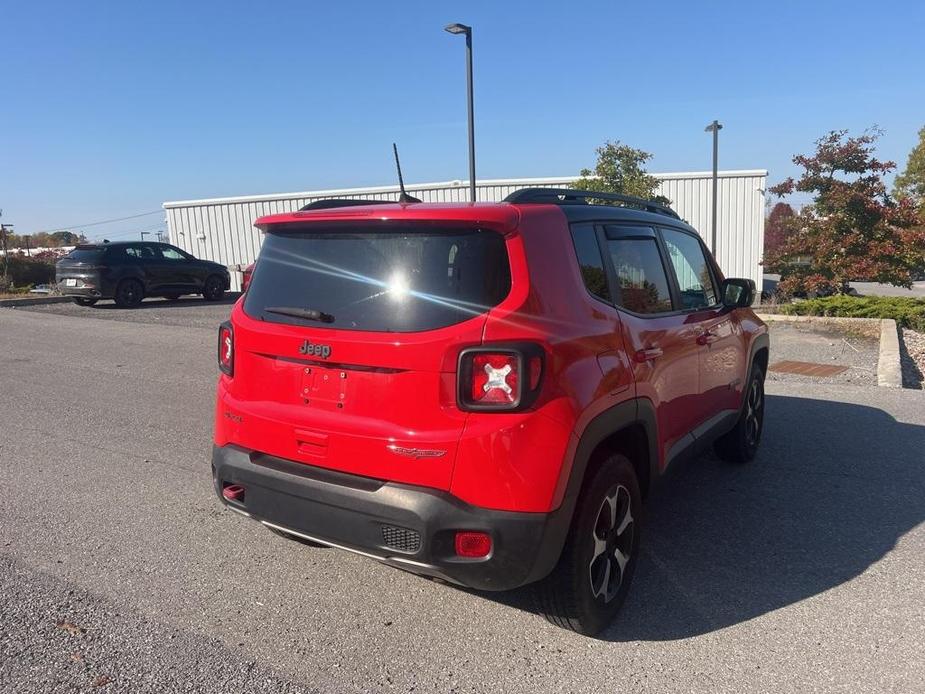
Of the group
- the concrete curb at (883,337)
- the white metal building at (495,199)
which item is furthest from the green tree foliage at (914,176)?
the concrete curb at (883,337)

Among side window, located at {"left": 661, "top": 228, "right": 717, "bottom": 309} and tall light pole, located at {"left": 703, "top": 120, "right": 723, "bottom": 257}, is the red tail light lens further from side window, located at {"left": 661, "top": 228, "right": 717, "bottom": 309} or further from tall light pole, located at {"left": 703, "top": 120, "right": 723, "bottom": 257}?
tall light pole, located at {"left": 703, "top": 120, "right": 723, "bottom": 257}

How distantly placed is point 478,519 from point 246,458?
111cm

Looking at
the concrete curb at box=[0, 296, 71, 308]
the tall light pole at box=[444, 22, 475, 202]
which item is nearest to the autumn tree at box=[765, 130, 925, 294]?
the tall light pole at box=[444, 22, 475, 202]

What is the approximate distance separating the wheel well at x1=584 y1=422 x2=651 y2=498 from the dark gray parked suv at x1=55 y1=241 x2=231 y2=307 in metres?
17.4

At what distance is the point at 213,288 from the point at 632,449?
63.2 feet

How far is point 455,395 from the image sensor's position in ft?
8.36

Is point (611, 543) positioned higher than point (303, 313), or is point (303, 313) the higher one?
point (303, 313)

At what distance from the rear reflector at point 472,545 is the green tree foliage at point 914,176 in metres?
46.0

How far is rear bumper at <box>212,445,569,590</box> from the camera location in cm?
253

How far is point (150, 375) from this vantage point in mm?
8703

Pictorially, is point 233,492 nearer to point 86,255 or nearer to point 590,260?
point 590,260

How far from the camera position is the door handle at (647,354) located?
320 centimetres

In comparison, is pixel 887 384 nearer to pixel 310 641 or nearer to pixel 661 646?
pixel 661 646

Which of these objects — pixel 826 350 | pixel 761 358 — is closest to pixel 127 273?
pixel 826 350
